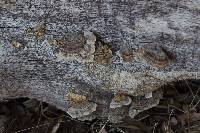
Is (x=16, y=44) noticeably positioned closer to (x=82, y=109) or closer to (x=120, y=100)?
A: (x=82, y=109)

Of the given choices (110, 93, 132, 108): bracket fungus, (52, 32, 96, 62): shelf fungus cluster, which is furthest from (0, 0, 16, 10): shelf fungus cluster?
(110, 93, 132, 108): bracket fungus

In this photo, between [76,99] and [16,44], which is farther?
[76,99]

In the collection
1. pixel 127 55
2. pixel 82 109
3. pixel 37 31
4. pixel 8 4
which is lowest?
pixel 82 109

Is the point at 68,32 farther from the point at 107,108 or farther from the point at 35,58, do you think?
the point at 107,108

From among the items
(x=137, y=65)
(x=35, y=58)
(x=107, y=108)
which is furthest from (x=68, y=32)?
(x=107, y=108)

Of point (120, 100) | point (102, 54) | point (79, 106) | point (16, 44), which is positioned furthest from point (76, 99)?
point (16, 44)
